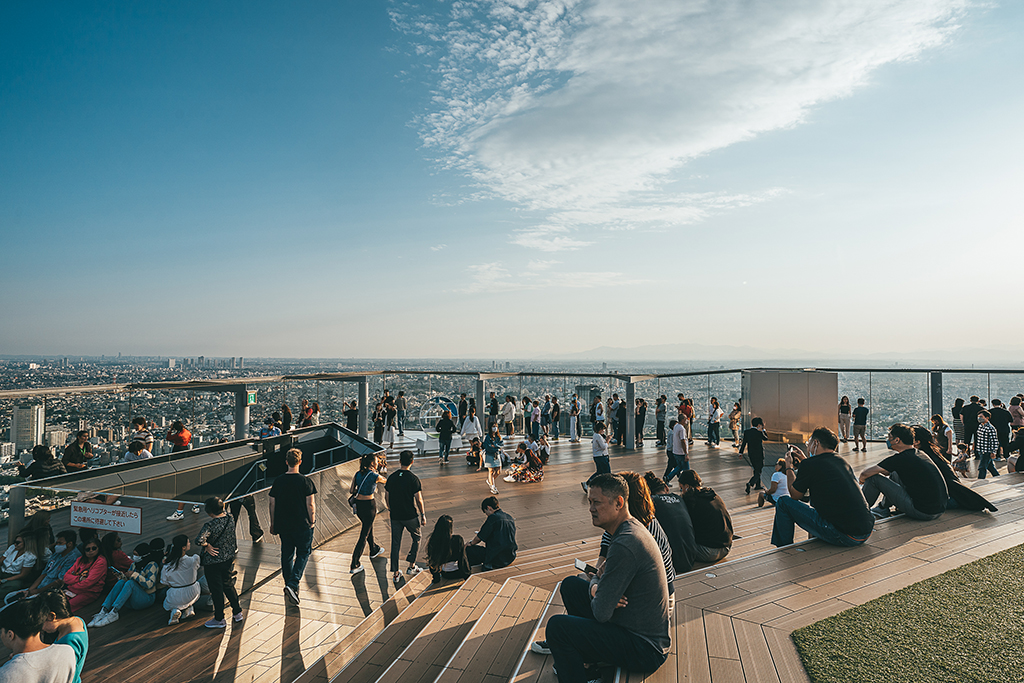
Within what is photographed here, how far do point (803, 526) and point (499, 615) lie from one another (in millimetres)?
3474

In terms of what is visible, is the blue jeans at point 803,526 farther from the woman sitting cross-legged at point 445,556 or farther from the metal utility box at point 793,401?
the metal utility box at point 793,401

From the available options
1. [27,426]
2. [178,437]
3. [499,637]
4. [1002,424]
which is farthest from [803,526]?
[27,426]

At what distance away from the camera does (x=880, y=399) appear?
48.0ft


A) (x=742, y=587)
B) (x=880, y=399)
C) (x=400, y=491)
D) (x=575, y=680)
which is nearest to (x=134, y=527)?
(x=400, y=491)

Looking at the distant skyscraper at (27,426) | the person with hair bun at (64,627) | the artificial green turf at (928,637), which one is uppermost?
the distant skyscraper at (27,426)

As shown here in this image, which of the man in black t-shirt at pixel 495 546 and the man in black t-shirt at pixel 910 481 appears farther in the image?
the man in black t-shirt at pixel 495 546

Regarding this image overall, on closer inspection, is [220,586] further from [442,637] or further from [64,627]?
[442,637]

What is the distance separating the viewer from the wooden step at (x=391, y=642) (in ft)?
13.8

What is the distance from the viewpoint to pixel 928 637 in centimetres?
342

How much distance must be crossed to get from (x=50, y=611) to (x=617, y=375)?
14.5m

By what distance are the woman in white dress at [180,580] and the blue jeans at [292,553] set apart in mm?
906

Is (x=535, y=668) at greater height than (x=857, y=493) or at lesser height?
lesser

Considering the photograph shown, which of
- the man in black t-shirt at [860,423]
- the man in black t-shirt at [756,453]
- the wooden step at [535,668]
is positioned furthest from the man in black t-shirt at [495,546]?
the man in black t-shirt at [860,423]

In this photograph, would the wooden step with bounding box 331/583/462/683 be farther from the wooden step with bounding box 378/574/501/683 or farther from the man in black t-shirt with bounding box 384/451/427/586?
the man in black t-shirt with bounding box 384/451/427/586
